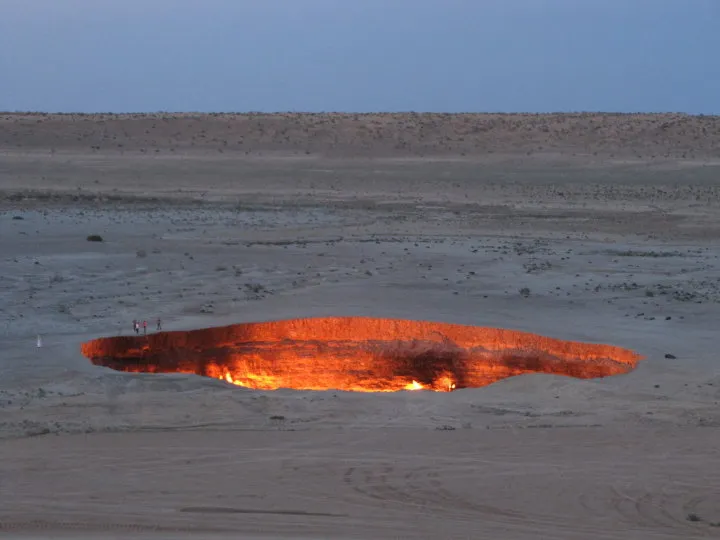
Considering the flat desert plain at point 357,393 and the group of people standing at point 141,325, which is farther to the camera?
the group of people standing at point 141,325

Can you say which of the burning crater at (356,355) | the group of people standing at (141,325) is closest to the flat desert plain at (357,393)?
the group of people standing at (141,325)

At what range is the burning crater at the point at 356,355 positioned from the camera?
10914mm

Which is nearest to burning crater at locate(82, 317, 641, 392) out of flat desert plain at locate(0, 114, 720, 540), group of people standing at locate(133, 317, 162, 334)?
group of people standing at locate(133, 317, 162, 334)

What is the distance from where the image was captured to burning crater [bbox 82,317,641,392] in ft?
35.8

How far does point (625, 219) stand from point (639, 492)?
16.5 m

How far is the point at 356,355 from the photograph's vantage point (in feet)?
37.5

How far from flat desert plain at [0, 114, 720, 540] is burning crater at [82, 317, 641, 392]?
252 millimetres

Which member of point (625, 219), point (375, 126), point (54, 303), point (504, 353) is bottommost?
point (504, 353)

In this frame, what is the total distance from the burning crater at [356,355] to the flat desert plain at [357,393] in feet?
0.83

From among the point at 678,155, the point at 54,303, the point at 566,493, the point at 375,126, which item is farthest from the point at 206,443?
the point at 375,126

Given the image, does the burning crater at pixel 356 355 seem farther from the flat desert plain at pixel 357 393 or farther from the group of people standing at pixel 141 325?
the flat desert plain at pixel 357 393

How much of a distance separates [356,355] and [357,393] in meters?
2.26

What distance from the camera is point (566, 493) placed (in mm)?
→ 6816

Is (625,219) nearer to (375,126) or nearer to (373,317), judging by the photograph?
(373,317)
